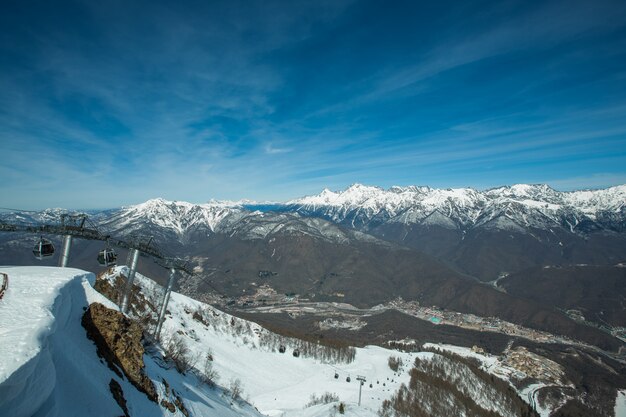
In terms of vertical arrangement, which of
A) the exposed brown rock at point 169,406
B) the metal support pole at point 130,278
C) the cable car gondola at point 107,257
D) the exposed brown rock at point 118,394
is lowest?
the exposed brown rock at point 169,406

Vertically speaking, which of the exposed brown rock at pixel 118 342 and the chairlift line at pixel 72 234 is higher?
the chairlift line at pixel 72 234

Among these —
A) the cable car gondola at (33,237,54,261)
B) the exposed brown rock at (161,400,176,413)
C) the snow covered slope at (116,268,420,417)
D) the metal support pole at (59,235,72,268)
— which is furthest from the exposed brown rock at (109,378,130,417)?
the snow covered slope at (116,268,420,417)

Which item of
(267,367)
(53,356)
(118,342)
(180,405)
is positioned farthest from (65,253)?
(267,367)

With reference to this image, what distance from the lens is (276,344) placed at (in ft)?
321

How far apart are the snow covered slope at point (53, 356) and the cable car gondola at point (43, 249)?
1021cm

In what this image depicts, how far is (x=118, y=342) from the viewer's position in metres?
17.5

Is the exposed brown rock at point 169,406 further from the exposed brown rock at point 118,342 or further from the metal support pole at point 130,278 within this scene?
the metal support pole at point 130,278

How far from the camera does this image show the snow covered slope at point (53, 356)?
313 inches

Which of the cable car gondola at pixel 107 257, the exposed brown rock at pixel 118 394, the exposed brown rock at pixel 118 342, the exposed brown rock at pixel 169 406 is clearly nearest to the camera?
the exposed brown rock at pixel 118 394

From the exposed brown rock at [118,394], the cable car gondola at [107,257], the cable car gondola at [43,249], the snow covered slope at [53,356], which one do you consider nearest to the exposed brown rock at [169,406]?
the snow covered slope at [53,356]

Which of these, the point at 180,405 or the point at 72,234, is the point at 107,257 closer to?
the point at 72,234

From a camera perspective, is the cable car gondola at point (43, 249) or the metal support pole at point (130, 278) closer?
the cable car gondola at point (43, 249)

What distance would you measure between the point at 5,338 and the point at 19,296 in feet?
15.8

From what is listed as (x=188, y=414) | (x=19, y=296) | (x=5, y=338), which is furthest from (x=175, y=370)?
(x=5, y=338)
